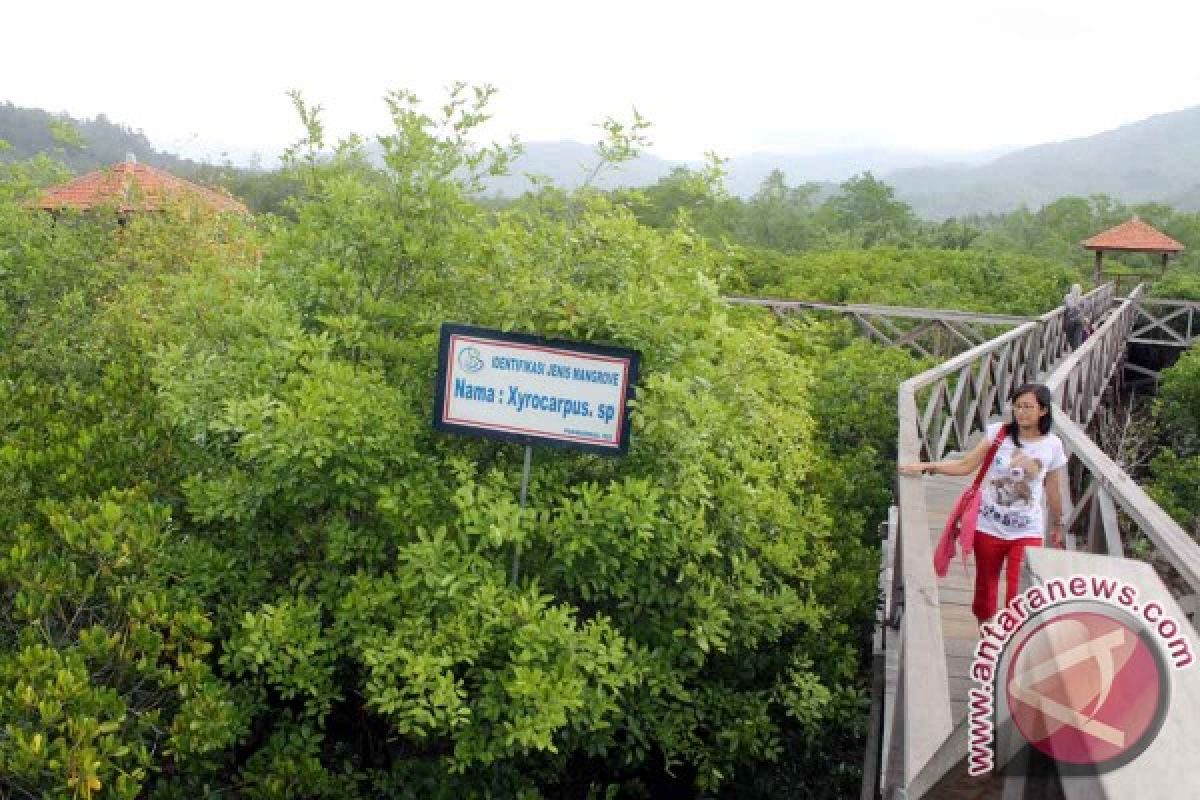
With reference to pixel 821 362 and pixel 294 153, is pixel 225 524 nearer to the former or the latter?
Answer: pixel 294 153

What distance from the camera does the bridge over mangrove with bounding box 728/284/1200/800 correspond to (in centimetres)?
88

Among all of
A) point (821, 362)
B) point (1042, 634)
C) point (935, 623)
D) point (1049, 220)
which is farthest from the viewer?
point (1049, 220)

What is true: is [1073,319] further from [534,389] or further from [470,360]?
[470,360]

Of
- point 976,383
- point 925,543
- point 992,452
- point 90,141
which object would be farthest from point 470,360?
point 90,141

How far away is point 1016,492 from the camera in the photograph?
3865 millimetres

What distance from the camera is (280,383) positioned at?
13.7 feet

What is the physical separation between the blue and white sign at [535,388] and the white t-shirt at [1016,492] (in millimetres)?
1607

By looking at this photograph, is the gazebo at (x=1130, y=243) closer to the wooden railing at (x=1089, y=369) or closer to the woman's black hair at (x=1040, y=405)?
the wooden railing at (x=1089, y=369)

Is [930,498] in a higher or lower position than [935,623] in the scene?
lower

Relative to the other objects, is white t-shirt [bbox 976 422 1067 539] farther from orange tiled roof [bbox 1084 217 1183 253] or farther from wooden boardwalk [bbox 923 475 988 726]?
orange tiled roof [bbox 1084 217 1183 253]

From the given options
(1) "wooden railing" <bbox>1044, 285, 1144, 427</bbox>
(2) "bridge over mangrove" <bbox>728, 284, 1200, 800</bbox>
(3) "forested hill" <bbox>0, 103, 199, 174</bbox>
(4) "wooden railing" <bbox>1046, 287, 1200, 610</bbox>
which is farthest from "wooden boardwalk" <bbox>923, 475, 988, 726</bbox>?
(3) "forested hill" <bbox>0, 103, 199, 174</bbox>

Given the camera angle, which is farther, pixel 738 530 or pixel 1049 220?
pixel 1049 220

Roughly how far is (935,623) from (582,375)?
176cm

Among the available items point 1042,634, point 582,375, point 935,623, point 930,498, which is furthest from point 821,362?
point 1042,634
